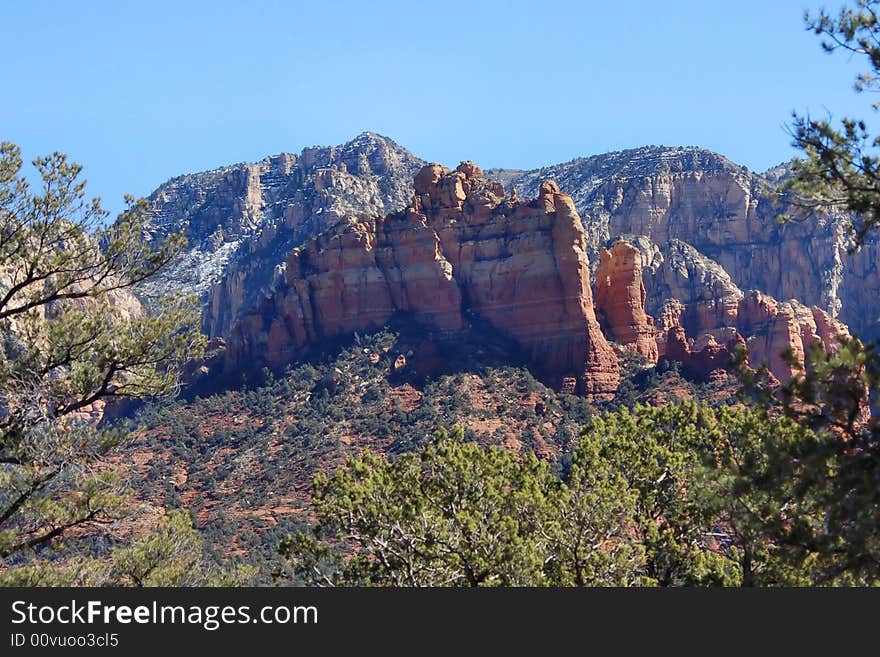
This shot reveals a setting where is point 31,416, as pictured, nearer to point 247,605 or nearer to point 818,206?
point 247,605

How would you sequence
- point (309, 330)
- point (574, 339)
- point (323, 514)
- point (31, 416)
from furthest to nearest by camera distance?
1. point (309, 330)
2. point (574, 339)
3. point (323, 514)
4. point (31, 416)

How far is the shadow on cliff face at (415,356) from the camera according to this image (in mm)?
88562

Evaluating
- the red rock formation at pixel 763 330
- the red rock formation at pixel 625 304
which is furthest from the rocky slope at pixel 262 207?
the red rock formation at pixel 625 304

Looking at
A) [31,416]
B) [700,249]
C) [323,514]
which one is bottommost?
[323,514]

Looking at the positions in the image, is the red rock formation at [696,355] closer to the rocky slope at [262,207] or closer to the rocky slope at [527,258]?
the rocky slope at [527,258]

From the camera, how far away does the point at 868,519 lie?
1395 cm

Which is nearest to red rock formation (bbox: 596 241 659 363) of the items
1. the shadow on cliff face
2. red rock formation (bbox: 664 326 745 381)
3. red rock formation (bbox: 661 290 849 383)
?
red rock formation (bbox: 661 290 849 383)

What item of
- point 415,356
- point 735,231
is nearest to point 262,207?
point 735,231

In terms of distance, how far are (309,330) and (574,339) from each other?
76.7ft

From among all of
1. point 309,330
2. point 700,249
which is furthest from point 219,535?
point 700,249

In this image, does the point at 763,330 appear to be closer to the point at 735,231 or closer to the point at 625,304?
the point at 625,304

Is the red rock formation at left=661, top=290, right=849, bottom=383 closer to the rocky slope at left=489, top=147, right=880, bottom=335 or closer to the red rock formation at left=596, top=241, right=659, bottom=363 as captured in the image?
the red rock formation at left=596, top=241, right=659, bottom=363

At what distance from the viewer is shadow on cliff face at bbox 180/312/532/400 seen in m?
88.6

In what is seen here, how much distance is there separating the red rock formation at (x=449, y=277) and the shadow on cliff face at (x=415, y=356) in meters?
0.91
